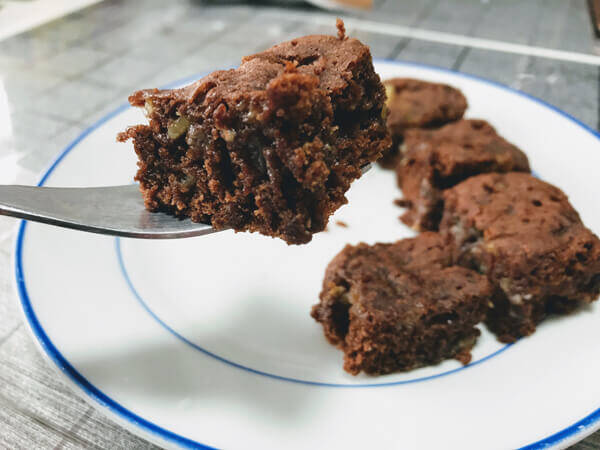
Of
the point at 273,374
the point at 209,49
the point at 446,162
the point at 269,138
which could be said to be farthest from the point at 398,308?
the point at 209,49

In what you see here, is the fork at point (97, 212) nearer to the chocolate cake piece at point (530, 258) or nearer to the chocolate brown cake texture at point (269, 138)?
the chocolate brown cake texture at point (269, 138)

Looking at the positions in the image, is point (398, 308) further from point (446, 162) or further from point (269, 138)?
point (446, 162)

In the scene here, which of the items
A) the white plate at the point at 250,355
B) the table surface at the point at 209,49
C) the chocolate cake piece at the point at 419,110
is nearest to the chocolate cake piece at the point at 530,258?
the white plate at the point at 250,355

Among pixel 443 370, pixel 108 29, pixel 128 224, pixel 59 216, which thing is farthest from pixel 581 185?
pixel 108 29

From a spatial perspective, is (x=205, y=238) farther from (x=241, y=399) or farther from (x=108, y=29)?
(x=108, y=29)

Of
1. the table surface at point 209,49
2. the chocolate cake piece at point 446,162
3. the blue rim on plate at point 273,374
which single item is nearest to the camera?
the blue rim on plate at point 273,374

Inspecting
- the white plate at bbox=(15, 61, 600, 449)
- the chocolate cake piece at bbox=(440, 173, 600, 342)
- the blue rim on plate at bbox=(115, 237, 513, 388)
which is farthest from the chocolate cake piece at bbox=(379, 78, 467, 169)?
the blue rim on plate at bbox=(115, 237, 513, 388)

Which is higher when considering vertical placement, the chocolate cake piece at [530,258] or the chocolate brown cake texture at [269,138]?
the chocolate brown cake texture at [269,138]
